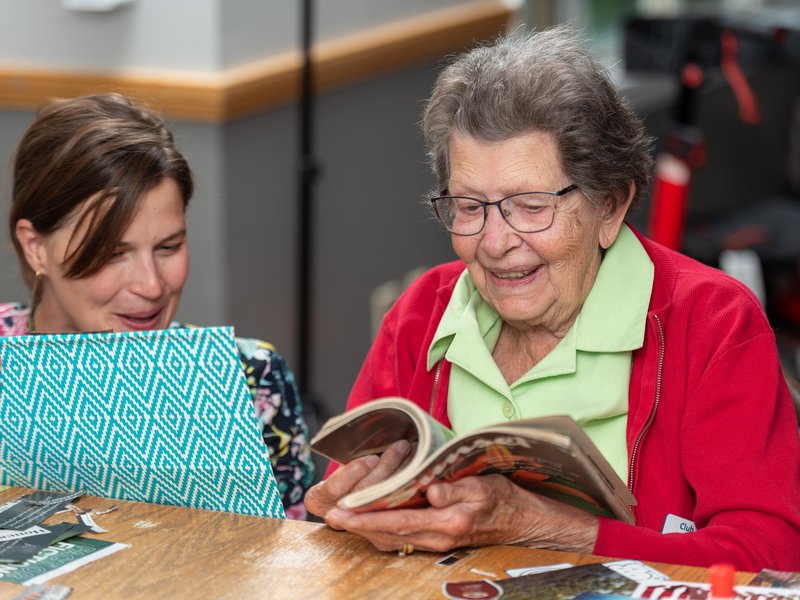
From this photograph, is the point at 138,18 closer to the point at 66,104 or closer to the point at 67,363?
the point at 66,104

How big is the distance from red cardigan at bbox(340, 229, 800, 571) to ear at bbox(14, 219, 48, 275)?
2.90 ft

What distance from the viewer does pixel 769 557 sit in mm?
1400

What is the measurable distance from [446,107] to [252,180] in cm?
167

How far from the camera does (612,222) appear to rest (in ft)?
5.38

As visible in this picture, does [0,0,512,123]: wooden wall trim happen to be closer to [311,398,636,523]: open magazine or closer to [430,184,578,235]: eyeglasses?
[430,184,578,235]: eyeglasses

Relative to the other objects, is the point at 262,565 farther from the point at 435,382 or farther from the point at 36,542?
the point at 435,382

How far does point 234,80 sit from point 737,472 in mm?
1935

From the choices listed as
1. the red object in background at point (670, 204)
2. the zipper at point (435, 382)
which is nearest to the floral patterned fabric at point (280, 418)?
the zipper at point (435, 382)

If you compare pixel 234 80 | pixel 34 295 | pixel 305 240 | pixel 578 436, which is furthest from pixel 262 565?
pixel 305 240

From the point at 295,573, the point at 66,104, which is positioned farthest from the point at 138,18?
the point at 295,573

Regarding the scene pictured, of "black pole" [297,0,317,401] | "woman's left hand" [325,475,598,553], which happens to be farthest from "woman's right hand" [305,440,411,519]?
"black pole" [297,0,317,401]

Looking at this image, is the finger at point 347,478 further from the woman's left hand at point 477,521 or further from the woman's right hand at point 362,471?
the woman's left hand at point 477,521

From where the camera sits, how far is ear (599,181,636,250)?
1630 millimetres

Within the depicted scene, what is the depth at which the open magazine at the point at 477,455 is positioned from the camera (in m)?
1.21
